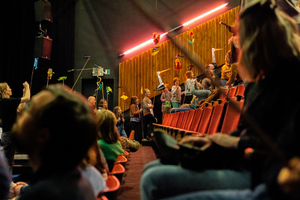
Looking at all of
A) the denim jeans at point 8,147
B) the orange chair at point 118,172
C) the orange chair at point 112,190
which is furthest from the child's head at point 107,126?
the denim jeans at point 8,147

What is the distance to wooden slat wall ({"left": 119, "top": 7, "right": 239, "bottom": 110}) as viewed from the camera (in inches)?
278

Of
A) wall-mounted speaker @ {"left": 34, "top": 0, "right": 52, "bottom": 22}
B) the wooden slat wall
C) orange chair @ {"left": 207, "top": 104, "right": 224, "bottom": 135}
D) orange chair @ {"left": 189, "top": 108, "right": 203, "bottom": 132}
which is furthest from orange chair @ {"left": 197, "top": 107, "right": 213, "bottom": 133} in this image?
the wooden slat wall

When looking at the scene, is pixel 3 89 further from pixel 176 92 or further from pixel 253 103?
pixel 176 92

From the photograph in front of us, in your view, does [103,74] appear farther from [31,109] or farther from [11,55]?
[31,109]

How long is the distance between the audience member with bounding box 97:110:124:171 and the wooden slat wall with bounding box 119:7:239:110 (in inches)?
210

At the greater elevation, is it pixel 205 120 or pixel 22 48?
pixel 22 48

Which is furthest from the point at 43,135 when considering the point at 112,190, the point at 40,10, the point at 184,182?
the point at 40,10

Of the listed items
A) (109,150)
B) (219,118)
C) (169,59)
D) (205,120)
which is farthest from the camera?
(169,59)

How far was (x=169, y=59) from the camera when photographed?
24.7 feet

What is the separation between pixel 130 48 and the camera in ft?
26.4

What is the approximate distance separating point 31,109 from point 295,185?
55 centimetres

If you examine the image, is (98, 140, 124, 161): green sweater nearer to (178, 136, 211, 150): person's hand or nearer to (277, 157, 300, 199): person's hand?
(178, 136, 211, 150): person's hand

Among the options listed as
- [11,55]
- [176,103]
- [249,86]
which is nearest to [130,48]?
[176,103]

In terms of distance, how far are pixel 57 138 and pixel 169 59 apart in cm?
698
